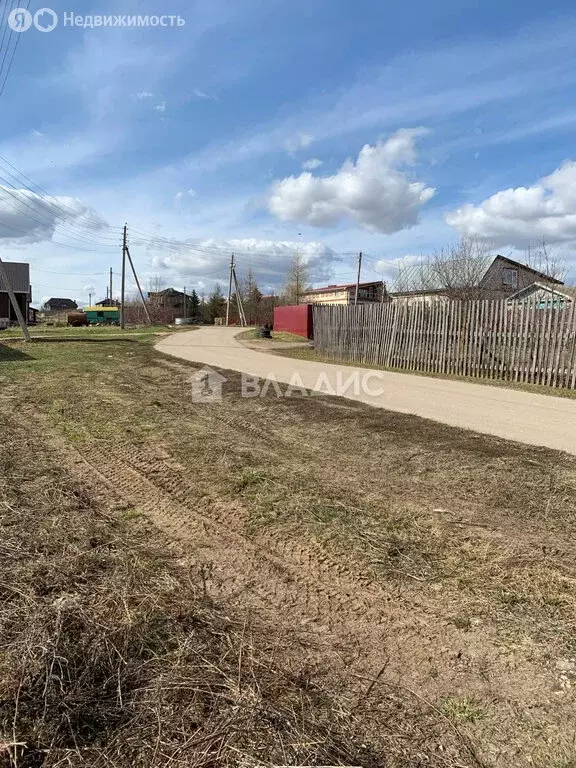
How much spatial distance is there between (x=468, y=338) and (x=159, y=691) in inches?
474

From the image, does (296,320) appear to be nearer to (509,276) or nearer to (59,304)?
(509,276)

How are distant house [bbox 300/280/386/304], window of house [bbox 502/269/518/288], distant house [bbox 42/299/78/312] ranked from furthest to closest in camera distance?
1. distant house [bbox 42/299/78/312]
2. distant house [bbox 300/280/386/304]
3. window of house [bbox 502/269/518/288]

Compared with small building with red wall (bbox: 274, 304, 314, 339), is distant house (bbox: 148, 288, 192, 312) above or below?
above

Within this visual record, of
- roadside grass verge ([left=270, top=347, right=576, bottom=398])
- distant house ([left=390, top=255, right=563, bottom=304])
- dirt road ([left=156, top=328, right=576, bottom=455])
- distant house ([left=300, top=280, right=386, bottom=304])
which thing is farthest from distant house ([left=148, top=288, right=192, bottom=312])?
dirt road ([left=156, top=328, right=576, bottom=455])

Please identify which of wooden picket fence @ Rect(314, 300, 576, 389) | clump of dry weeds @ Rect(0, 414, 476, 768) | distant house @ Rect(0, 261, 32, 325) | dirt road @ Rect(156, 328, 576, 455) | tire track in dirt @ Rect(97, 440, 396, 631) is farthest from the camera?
distant house @ Rect(0, 261, 32, 325)

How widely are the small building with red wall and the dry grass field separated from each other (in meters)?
27.1

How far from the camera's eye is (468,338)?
12.6m

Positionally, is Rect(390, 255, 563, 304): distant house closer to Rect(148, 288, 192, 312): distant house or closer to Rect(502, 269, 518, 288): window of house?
Rect(502, 269, 518, 288): window of house

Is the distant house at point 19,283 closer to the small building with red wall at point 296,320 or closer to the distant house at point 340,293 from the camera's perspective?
the small building with red wall at point 296,320

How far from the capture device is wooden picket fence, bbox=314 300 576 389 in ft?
34.5

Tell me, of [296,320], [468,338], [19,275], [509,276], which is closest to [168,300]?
[19,275]

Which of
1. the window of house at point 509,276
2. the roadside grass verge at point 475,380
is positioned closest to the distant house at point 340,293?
the window of house at point 509,276

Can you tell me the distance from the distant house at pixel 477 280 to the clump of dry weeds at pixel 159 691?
1663 centimetres

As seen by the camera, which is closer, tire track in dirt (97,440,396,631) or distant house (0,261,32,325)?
tire track in dirt (97,440,396,631)
